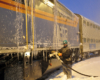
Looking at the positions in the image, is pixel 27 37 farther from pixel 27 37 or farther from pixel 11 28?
pixel 11 28

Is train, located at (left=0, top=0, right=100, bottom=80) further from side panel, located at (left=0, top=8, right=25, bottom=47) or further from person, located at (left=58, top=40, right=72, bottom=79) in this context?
person, located at (left=58, top=40, right=72, bottom=79)

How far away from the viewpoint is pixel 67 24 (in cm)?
569

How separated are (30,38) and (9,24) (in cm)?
75

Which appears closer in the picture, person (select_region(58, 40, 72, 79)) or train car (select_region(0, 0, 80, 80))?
train car (select_region(0, 0, 80, 80))

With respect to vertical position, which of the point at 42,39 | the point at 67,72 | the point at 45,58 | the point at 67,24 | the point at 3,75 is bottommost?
the point at 67,72

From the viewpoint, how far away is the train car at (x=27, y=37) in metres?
2.59

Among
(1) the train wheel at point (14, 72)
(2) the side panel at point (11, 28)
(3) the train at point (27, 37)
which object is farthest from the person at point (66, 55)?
(2) the side panel at point (11, 28)

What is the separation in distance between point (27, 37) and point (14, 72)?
3.52 feet

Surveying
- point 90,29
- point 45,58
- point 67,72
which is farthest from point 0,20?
point 90,29

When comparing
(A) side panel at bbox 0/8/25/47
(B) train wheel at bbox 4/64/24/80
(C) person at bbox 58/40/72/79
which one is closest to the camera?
(A) side panel at bbox 0/8/25/47

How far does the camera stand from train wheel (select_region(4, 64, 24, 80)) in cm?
285

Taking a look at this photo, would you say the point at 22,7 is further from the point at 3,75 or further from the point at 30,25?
the point at 3,75

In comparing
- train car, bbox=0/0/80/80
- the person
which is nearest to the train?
train car, bbox=0/0/80/80

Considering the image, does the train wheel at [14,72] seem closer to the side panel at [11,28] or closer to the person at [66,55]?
the side panel at [11,28]
